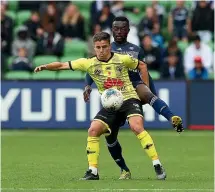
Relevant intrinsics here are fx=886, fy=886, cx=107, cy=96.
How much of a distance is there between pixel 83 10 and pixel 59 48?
2.45m

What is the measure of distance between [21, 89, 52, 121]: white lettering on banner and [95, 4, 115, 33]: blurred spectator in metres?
2.98

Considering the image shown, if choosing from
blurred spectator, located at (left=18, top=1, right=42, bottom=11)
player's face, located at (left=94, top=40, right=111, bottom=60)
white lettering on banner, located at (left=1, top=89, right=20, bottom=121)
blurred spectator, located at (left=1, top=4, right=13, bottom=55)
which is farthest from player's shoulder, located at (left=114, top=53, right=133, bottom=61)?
blurred spectator, located at (left=18, top=1, right=42, bottom=11)

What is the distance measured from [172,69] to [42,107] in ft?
10.8

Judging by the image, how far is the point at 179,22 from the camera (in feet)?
75.8

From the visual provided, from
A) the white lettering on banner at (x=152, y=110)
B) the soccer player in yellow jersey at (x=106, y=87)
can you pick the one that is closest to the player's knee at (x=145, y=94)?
the soccer player in yellow jersey at (x=106, y=87)

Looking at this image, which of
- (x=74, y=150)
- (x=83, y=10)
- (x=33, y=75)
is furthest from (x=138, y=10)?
(x=74, y=150)

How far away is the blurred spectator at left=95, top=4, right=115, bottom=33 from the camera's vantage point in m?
22.5

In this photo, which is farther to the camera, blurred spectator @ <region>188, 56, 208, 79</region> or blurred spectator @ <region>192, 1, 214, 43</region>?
blurred spectator @ <region>192, 1, 214, 43</region>

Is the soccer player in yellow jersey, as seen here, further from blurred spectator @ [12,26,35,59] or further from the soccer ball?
blurred spectator @ [12,26,35,59]

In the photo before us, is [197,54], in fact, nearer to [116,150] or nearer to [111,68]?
[116,150]

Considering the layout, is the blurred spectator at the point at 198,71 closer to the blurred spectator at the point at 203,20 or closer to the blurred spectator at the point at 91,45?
the blurred spectator at the point at 203,20

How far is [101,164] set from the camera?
43.2 ft

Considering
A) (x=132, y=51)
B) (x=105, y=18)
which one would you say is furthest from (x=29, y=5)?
(x=132, y=51)

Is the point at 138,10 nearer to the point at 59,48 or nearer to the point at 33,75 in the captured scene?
the point at 59,48
